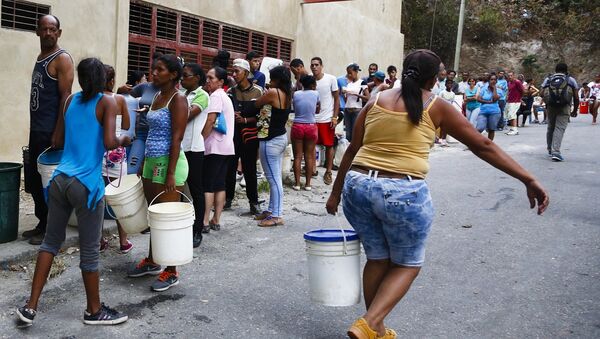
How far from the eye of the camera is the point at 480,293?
486 centimetres

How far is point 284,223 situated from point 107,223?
1947mm

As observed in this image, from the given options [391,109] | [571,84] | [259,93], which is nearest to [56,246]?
[391,109]

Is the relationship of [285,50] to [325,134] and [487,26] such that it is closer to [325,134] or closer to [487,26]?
[325,134]

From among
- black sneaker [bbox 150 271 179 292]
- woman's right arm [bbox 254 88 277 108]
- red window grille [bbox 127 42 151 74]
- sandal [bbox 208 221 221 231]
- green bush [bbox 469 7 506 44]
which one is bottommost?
black sneaker [bbox 150 271 179 292]

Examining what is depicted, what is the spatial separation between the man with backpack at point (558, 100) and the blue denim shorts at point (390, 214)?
9.31 meters

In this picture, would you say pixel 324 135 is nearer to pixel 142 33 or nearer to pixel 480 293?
pixel 142 33

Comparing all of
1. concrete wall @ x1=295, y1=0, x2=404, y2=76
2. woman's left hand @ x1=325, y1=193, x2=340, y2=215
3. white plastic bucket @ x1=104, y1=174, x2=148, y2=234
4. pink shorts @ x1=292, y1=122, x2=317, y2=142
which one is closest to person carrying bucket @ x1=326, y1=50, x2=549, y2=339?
woman's left hand @ x1=325, y1=193, x2=340, y2=215

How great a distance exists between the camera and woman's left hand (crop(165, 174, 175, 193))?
4680 mm

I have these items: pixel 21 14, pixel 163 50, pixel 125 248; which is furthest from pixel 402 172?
pixel 163 50

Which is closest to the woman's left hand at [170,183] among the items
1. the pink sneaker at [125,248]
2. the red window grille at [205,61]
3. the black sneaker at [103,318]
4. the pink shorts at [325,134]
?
the black sneaker at [103,318]

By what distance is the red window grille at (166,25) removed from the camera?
10.6m

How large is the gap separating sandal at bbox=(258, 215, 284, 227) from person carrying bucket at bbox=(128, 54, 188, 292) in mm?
2098

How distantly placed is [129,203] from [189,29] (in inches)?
281

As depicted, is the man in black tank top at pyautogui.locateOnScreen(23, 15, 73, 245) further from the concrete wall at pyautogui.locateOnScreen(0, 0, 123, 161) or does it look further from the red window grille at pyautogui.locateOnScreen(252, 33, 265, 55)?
the red window grille at pyautogui.locateOnScreen(252, 33, 265, 55)
